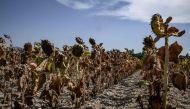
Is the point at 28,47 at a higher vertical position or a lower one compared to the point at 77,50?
higher

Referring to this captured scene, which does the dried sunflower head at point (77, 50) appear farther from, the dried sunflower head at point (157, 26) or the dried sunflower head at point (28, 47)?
the dried sunflower head at point (157, 26)

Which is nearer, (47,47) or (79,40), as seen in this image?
(47,47)

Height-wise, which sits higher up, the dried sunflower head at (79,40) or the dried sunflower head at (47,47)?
the dried sunflower head at (79,40)

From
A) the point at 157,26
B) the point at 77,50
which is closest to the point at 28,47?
the point at 77,50

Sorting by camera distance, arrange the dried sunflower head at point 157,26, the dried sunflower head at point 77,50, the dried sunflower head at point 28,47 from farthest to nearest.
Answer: the dried sunflower head at point 28,47 < the dried sunflower head at point 77,50 < the dried sunflower head at point 157,26

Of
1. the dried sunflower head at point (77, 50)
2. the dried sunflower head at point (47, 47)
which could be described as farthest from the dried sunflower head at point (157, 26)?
the dried sunflower head at point (77, 50)

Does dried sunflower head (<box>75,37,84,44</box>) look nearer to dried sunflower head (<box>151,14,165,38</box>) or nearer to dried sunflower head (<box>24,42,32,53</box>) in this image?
dried sunflower head (<box>24,42,32,53</box>)

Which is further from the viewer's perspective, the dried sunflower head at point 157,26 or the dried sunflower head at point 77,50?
the dried sunflower head at point 77,50

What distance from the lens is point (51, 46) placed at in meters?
3.92

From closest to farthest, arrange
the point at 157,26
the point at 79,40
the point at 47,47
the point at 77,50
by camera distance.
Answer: the point at 157,26 → the point at 47,47 → the point at 77,50 → the point at 79,40

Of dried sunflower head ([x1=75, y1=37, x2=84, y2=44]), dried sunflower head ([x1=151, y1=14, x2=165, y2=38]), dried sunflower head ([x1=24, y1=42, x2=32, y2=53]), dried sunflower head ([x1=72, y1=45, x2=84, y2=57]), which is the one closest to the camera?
dried sunflower head ([x1=151, y1=14, x2=165, y2=38])

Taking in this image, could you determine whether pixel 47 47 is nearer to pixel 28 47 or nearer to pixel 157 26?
pixel 157 26

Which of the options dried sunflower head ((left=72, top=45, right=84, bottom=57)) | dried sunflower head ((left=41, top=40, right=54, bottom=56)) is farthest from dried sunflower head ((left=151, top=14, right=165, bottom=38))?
dried sunflower head ((left=72, top=45, right=84, bottom=57))

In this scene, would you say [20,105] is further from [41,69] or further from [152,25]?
[152,25]
